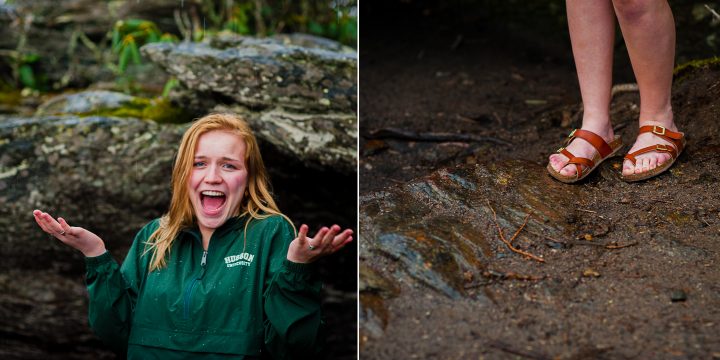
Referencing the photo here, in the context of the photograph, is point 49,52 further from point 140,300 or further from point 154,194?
point 140,300

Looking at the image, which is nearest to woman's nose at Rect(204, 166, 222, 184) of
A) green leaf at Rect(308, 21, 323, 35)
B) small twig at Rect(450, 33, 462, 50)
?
green leaf at Rect(308, 21, 323, 35)

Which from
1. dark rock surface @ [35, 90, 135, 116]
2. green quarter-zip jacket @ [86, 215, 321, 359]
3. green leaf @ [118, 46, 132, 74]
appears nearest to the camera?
green quarter-zip jacket @ [86, 215, 321, 359]

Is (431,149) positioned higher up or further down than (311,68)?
further down

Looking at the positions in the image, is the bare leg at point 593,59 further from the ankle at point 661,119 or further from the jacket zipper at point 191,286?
the jacket zipper at point 191,286

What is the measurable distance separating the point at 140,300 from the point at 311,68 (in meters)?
1.62

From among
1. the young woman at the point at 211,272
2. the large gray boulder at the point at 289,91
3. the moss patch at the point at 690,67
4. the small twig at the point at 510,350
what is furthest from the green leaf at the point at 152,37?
the small twig at the point at 510,350

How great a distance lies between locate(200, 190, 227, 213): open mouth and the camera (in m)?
2.60

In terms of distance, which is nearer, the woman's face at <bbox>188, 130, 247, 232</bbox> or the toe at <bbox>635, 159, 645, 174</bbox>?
the woman's face at <bbox>188, 130, 247, 232</bbox>

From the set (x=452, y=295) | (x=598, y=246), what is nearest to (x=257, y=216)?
(x=452, y=295)

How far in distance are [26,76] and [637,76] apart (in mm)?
4140

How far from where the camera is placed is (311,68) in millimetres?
3713

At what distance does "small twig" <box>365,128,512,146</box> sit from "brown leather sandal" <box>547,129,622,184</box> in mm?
1091

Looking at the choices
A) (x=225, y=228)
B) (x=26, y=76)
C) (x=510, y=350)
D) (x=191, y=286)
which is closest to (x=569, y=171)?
(x=510, y=350)

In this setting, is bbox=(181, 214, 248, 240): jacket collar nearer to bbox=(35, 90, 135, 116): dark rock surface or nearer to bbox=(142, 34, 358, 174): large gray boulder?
bbox=(142, 34, 358, 174): large gray boulder
